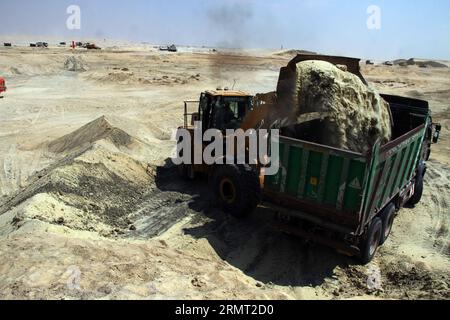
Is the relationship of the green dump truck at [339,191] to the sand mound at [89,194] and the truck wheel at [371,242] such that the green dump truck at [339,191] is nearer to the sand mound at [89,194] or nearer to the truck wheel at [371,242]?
the truck wheel at [371,242]

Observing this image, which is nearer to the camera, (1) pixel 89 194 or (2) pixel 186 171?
(1) pixel 89 194

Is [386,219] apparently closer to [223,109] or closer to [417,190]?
[417,190]

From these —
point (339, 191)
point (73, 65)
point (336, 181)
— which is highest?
point (336, 181)

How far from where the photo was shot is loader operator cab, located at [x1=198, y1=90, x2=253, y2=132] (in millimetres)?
9969

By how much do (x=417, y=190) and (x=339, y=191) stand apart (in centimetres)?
449

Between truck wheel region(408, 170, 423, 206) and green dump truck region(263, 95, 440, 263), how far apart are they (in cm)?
203

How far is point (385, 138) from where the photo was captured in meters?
8.05

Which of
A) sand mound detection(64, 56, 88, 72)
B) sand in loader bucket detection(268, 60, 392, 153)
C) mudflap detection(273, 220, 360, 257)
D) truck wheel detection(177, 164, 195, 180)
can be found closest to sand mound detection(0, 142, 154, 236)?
truck wheel detection(177, 164, 195, 180)

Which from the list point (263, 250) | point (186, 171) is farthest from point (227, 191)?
point (186, 171)

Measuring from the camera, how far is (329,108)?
7.44 metres

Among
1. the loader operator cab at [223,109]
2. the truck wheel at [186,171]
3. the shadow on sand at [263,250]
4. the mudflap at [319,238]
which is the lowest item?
the shadow on sand at [263,250]

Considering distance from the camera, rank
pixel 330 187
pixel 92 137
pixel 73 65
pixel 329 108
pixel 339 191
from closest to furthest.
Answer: pixel 339 191 → pixel 330 187 → pixel 329 108 → pixel 92 137 → pixel 73 65

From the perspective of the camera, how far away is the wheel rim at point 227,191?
8.98m

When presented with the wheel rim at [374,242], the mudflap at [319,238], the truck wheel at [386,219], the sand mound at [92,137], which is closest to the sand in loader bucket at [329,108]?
the truck wheel at [386,219]
